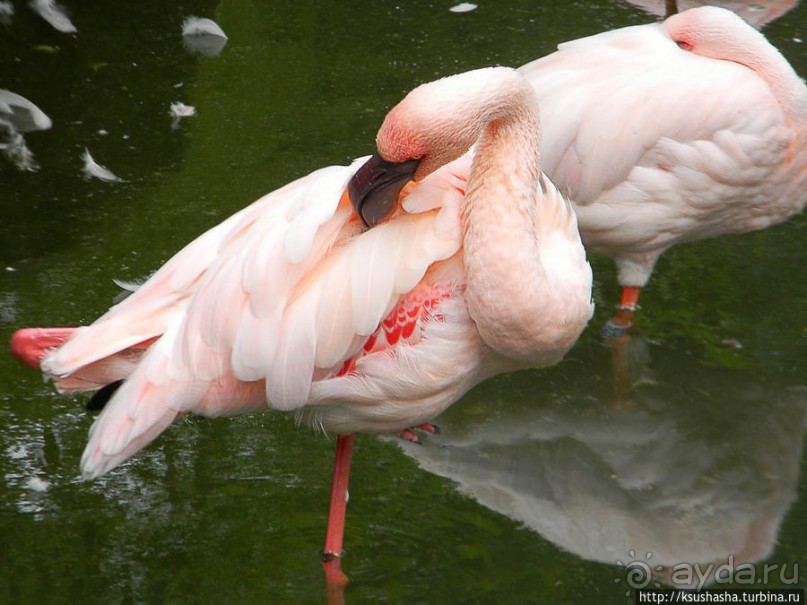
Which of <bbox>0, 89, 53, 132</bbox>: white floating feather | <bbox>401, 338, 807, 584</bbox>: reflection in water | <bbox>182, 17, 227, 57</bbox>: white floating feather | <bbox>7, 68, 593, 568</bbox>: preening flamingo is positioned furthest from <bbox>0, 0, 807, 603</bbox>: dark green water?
<bbox>7, 68, 593, 568</bbox>: preening flamingo

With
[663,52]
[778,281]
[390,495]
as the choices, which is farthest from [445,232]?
[778,281]

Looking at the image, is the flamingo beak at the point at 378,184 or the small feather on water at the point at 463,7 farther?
the small feather on water at the point at 463,7

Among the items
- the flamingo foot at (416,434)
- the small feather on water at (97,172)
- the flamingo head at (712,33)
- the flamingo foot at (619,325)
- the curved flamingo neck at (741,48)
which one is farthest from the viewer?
the small feather on water at (97,172)

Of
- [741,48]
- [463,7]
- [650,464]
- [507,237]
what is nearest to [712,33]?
[741,48]

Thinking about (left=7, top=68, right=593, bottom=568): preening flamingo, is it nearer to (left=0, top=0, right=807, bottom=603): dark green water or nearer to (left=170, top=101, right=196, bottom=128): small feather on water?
(left=0, top=0, right=807, bottom=603): dark green water

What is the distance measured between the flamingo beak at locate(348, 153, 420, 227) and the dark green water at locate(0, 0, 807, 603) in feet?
3.95

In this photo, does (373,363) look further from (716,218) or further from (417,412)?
(716,218)

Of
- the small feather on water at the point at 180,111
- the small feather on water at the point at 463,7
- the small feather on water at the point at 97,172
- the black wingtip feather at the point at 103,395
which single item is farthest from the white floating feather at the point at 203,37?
the black wingtip feather at the point at 103,395

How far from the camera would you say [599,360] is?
15.6 feet

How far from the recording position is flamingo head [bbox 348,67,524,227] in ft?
10.1

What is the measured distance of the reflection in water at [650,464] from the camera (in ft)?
12.3

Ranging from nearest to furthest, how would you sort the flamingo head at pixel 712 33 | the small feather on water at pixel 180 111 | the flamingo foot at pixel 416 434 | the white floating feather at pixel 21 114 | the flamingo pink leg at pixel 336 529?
the flamingo pink leg at pixel 336 529 < the flamingo foot at pixel 416 434 < the flamingo head at pixel 712 33 < the white floating feather at pixel 21 114 < the small feather on water at pixel 180 111

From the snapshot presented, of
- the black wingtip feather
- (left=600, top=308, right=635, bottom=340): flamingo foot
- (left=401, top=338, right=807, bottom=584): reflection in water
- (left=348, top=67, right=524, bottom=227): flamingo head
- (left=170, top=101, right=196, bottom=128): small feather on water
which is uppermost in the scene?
(left=348, top=67, right=524, bottom=227): flamingo head

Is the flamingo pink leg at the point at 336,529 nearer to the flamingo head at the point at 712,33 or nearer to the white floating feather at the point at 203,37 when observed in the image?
the flamingo head at the point at 712,33
